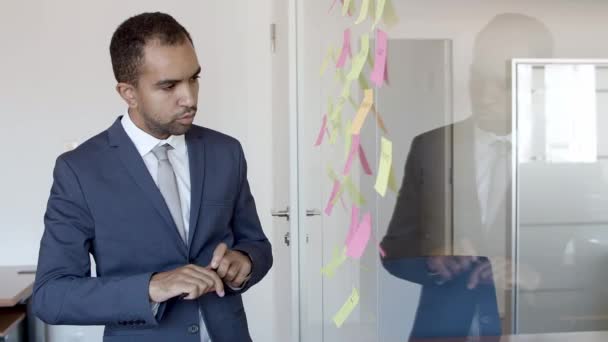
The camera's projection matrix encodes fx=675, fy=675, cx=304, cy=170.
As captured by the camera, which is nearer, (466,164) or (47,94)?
(466,164)

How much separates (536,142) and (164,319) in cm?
90

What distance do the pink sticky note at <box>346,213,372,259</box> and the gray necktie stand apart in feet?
1.12

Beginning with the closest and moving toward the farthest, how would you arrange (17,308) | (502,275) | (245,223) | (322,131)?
(502,275)
(245,223)
(322,131)
(17,308)

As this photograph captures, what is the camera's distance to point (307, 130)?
7.50 feet

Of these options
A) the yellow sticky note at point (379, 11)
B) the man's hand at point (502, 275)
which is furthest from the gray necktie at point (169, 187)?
the man's hand at point (502, 275)

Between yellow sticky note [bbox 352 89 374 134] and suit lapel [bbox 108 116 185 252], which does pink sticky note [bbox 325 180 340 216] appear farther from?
suit lapel [bbox 108 116 185 252]

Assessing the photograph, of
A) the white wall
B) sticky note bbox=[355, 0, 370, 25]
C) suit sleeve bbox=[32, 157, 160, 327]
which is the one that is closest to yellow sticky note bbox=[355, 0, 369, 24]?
sticky note bbox=[355, 0, 370, 25]

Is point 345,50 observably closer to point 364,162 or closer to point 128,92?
point 364,162

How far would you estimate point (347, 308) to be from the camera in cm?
145

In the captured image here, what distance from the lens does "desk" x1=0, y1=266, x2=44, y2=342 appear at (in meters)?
2.86

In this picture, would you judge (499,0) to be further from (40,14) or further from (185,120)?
(40,14)

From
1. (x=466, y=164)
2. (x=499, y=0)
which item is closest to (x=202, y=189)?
(x=466, y=164)

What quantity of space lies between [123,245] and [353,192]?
1.54 feet

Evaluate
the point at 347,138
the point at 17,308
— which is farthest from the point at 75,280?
the point at 17,308
